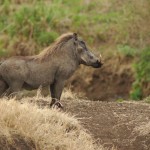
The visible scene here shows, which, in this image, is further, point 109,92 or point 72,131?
point 109,92

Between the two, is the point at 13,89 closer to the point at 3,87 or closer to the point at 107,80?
the point at 3,87

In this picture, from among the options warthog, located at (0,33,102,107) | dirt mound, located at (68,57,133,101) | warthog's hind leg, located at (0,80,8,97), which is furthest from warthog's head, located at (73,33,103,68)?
dirt mound, located at (68,57,133,101)

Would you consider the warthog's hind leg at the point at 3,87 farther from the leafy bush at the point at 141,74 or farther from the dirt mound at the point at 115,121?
the leafy bush at the point at 141,74

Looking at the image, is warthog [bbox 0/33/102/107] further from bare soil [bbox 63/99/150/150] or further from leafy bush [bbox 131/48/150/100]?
leafy bush [bbox 131/48/150/100]

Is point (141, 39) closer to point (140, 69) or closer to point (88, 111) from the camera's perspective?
point (140, 69)

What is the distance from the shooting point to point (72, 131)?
11.7 metres

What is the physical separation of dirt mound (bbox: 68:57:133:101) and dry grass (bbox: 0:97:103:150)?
12118 mm

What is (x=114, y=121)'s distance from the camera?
13141 mm

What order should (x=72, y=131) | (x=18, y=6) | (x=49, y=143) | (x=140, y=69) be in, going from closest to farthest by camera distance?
(x=49, y=143) < (x=72, y=131) < (x=140, y=69) < (x=18, y=6)

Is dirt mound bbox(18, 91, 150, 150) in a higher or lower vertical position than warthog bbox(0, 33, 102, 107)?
lower

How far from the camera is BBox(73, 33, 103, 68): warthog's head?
14.1m

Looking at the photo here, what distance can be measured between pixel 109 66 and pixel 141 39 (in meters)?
1.79

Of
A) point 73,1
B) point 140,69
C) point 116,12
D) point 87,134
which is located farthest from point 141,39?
point 87,134

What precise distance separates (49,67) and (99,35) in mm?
12453
